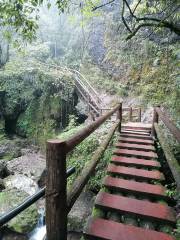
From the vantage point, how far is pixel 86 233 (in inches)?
97.1

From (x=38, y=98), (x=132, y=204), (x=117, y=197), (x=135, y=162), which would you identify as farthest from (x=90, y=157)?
(x=38, y=98)

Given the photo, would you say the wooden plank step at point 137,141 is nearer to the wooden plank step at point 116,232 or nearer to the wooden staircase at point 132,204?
the wooden staircase at point 132,204

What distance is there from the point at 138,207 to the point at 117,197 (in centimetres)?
33

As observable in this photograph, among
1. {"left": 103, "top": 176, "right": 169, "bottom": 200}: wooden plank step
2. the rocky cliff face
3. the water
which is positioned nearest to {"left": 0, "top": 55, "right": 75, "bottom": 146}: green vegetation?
the rocky cliff face

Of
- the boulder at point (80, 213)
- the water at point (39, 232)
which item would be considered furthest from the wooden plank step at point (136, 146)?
the water at point (39, 232)

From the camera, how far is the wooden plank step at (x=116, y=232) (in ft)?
8.03

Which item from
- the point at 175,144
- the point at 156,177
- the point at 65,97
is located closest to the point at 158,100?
the point at 65,97

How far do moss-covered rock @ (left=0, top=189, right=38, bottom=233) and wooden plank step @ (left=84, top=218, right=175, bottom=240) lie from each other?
432cm

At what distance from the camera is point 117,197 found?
318 cm

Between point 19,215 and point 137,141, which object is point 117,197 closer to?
point 137,141

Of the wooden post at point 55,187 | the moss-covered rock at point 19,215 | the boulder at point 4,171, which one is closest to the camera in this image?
the wooden post at point 55,187

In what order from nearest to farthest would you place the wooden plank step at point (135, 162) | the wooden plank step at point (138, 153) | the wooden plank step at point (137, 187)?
the wooden plank step at point (137, 187) < the wooden plank step at point (135, 162) < the wooden plank step at point (138, 153)

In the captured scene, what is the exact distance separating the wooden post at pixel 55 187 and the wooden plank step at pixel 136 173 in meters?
2.16

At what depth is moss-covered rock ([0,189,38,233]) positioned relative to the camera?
245 inches
